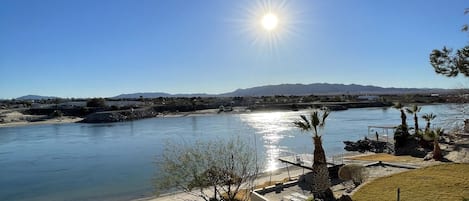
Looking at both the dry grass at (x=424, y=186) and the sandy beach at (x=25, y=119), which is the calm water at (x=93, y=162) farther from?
the sandy beach at (x=25, y=119)

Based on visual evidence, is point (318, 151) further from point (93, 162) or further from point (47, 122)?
point (47, 122)

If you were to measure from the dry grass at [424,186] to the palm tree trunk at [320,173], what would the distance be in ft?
4.45

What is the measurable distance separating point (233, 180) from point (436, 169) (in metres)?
8.43

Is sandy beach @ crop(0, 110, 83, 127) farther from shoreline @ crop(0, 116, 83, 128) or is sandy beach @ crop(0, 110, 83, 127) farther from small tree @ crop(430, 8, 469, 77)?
small tree @ crop(430, 8, 469, 77)

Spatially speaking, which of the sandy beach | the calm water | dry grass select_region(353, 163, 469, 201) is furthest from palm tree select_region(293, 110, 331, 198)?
the sandy beach

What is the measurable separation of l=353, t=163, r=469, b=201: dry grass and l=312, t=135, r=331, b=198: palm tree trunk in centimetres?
136

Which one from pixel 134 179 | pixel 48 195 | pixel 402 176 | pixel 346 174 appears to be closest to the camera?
pixel 402 176

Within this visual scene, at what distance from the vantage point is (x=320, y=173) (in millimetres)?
13242

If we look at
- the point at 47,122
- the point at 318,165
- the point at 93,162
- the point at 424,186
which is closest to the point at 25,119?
the point at 47,122

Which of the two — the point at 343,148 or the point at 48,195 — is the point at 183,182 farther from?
the point at 343,148

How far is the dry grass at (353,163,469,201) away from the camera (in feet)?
34.8

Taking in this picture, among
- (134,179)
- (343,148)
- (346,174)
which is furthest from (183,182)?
(343,148)

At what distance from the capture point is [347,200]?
10.7 m

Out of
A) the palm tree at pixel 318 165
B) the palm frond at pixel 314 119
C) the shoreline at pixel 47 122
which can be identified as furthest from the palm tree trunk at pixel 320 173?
the shoreline at pixel 47 122
